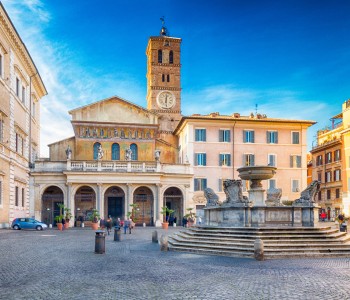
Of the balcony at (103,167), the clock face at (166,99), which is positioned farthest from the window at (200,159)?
the clock face at (166,99)

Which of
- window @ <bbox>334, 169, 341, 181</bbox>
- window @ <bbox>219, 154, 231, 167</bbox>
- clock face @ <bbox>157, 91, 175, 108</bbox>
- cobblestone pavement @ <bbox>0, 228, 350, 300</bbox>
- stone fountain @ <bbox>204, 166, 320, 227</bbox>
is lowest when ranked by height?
cobblestone pavement @ <bbox>0, 228, 350, 300</bbox>

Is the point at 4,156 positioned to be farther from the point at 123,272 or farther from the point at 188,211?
the point at 123,272

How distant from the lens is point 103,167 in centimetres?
4128

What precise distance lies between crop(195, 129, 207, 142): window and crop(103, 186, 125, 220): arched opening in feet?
31.9

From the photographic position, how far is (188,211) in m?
43.0

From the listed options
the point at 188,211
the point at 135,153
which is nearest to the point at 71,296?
the point at 188,211

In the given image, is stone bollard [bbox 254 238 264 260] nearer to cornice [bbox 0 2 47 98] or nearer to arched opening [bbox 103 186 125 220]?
cornice [bbox 0 2 47 98]

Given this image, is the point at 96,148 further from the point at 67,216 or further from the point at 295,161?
the point at 295,161

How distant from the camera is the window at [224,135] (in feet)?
151

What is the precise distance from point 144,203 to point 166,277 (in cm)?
3372

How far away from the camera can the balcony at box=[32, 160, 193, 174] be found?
134ft

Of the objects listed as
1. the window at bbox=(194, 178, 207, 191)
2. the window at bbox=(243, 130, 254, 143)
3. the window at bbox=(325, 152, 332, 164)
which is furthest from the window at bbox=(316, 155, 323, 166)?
the window at bbox=(194, 178, 207, 191)

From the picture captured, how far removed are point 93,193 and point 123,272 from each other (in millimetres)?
32490

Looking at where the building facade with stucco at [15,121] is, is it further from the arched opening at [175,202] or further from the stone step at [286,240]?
the stone step at [286,240]
